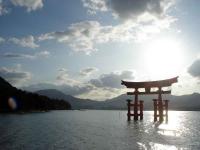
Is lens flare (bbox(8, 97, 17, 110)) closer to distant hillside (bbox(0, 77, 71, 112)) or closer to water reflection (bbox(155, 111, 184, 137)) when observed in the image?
distant hillside (bbox(0, 77, 71, 112))

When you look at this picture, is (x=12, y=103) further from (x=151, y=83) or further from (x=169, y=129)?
(x=169, y=129)

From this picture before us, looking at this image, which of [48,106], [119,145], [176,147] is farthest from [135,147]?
[48,106]

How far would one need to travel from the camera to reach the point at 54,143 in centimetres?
2738

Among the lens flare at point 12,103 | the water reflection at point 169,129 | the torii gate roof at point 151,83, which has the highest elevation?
the torii gate roof at point 151,83

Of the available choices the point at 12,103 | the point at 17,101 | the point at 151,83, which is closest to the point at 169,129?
the point at 151,83

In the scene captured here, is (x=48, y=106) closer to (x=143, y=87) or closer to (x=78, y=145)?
(x=143, y=87)

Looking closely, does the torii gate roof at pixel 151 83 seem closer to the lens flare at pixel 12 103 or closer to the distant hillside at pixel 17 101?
the distant hillside at pixel 17 101

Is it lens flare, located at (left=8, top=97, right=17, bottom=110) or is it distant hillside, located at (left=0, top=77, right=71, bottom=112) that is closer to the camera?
distant hillside, located at (left=0, top=77, right=71, bottom=112)

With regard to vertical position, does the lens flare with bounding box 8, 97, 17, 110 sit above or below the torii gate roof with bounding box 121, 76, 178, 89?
below

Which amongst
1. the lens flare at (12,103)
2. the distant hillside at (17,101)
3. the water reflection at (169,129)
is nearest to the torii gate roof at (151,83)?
the water reflection at (169,129)

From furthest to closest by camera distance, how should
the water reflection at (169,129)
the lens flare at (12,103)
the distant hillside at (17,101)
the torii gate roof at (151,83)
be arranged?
the lens flare at (12,103) → the distant hillside at (17,101) → the torii gate roof at (151,83) → the water reflection at (169,129)

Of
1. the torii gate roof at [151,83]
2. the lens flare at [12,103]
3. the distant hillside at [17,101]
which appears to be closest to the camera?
the torii gate roof at [151,83]

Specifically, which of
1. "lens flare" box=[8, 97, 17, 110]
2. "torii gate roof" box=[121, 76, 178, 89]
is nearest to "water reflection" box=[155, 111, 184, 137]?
"torii gate roof" box=[121, 76, 178, 89]

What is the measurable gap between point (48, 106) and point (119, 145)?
478ft
